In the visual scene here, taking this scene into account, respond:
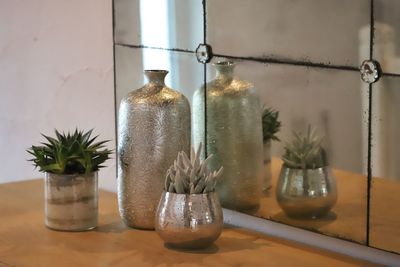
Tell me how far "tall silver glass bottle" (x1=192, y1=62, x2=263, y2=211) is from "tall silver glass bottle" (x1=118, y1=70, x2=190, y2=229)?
7 cm

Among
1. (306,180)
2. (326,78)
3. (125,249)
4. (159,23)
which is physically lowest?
(125,249)

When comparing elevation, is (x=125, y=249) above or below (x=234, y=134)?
below

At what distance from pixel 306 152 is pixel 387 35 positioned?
0.24 m

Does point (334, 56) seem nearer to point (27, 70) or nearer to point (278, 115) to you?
point (278, 115)

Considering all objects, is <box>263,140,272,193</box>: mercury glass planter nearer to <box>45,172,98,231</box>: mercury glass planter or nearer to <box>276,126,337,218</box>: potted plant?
<box>276,126,337,218</box>: potted plant

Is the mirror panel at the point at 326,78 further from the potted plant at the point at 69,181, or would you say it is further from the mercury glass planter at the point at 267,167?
the potted plant at the point at 69,181

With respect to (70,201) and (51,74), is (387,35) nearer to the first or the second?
(70,201)

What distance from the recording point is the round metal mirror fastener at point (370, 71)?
116cm

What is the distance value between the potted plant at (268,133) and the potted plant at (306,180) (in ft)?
0.10

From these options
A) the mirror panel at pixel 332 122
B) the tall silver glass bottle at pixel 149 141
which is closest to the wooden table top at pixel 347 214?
the mirror panel at pixel 332 122

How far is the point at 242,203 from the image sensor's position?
1.41 m

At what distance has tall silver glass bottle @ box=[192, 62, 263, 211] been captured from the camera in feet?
4.52

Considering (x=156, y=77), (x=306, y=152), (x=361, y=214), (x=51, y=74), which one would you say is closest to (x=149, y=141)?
(x=156, y=77)

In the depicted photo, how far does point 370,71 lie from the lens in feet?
3.83
